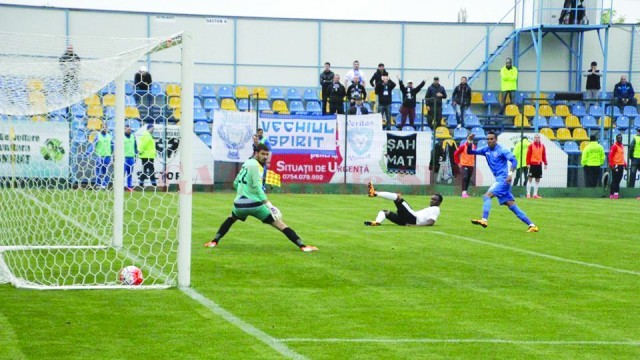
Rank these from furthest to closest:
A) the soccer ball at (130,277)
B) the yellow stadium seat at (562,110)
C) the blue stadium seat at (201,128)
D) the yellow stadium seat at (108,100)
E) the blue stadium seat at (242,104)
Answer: the yellow stadium seat at (562,110) → the blue stadium seat at (242,104) → the blue stadium seat at (201,128) → the yellow stadium seat at (108,100) → the soccer ball at (130,277)

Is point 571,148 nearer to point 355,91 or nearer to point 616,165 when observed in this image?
point 616,165

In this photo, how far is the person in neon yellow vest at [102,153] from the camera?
1727 cm

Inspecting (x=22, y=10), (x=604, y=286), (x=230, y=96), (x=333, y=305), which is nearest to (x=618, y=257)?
(x=604, y=286)

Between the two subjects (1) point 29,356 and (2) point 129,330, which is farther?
(2) point 129,330

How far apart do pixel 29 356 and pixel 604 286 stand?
7489mm

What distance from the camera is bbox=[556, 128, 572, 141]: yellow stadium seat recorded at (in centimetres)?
4012

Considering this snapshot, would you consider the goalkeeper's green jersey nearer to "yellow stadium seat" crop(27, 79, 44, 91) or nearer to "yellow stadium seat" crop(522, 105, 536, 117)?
"yellow stadium seat" crop(27, 79, 44, 91)

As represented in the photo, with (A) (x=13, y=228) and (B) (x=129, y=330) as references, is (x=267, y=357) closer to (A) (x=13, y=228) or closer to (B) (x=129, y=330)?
(B) (x=129, y=330)

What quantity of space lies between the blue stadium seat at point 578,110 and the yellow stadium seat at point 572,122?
5.02 ft

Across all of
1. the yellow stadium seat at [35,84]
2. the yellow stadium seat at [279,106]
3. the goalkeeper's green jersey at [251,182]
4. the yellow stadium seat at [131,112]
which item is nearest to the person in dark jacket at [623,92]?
the yellow stadium seat at [279,106]

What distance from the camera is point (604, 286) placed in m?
12.7

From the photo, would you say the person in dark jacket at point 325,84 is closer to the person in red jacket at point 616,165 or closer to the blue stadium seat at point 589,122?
the person in red jacket at point 616,165

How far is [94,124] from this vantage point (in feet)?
62.4

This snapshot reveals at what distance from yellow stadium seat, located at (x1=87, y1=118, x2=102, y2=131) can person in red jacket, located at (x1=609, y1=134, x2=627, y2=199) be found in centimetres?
2219
